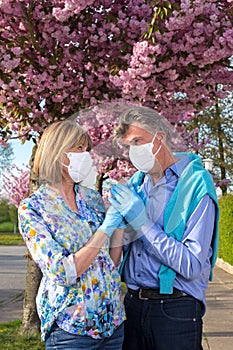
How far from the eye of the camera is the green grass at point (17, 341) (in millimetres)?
6582

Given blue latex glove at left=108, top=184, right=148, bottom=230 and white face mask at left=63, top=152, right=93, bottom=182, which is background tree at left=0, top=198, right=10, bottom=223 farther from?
blue latex glove at left=108, top=184, right=148, bottom=230

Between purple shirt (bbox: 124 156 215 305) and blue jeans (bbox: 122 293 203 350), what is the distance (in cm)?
6

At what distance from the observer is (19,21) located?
238 inches

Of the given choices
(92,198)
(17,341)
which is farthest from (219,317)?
(92,198)

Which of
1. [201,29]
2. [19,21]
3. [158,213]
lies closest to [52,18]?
[19,21]

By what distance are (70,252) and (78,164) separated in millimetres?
348

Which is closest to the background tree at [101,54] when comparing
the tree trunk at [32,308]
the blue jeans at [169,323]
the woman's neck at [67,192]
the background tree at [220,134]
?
the tree trunk at [32,308]

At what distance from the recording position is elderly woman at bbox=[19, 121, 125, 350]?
2.44 meters

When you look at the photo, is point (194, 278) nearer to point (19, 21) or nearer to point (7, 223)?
point (19, 21)

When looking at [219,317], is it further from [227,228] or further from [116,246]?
[227,228]

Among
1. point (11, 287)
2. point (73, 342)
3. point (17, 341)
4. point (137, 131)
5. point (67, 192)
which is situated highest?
point (137, 131)

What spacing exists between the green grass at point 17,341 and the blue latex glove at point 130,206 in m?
4.36

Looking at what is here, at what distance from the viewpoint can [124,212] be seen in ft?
8.00

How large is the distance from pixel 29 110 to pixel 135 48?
44.9 inches
